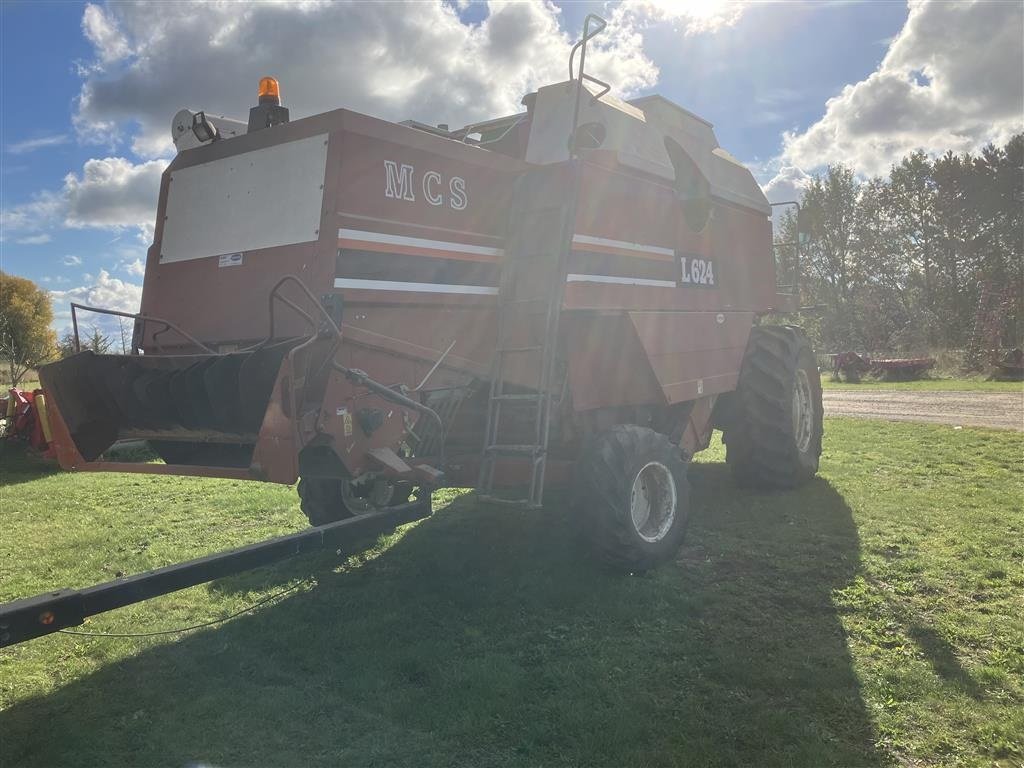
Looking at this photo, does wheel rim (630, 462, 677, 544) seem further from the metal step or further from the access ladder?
the metal step

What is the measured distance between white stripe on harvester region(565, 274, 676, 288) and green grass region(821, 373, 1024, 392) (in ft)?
45.6

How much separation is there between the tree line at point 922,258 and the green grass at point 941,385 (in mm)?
5560

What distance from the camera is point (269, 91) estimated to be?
4699 millimetres

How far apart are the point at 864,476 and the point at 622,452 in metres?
4.09

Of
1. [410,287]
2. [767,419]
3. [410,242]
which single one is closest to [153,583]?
[410,287]

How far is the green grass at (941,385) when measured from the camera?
54.4 feet

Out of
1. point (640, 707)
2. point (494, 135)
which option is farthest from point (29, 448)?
point (640, 707)

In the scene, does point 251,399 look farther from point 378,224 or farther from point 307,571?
point 307,571

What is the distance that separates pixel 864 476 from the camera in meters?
7.32

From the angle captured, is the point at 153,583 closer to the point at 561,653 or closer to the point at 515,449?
the point at 561,653

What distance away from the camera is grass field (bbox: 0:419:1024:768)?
2844 millimetres

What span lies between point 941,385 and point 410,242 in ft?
60.6

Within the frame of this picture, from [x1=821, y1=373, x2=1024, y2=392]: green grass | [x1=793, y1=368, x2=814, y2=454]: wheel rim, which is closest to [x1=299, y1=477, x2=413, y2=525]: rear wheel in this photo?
[x1=793, y1=368, x2=814, y2=454]: wheel rim

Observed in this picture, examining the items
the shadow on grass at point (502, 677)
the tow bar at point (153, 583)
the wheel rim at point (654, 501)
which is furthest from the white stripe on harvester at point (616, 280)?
the tow bar at point (153, 583)
